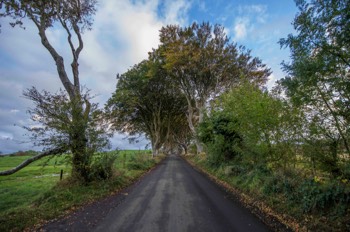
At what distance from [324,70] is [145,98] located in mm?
25943

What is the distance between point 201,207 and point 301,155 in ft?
13.4

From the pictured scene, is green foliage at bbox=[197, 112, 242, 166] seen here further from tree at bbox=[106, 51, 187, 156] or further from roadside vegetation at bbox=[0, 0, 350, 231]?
tree at bbox=[106, 51, 187, 156]

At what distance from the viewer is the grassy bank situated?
15.9 feet

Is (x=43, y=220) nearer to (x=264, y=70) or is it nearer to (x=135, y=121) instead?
(x=264, y=70)

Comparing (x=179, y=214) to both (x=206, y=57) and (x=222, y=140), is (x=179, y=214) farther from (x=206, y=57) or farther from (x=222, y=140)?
(x=206, y=57)

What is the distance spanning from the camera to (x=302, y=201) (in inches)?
229

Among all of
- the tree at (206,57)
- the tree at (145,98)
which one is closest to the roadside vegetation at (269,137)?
the tree at (206,57)

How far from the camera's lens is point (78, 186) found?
9.27m

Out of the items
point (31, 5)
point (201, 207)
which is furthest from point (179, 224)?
point (31, 5)

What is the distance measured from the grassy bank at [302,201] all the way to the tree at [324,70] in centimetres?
95

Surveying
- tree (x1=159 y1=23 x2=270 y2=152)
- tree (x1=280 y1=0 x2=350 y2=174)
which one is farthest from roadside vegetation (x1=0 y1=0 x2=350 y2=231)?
tree (x1=159 y1=23 x2=270 y2=152)

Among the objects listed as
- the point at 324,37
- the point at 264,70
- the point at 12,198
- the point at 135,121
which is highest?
the point at 264,70

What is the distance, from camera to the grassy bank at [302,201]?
4.84m

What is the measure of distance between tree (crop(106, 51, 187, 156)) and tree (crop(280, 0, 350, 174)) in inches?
734
